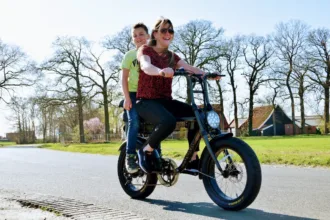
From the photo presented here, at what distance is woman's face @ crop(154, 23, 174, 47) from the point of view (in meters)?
4.66

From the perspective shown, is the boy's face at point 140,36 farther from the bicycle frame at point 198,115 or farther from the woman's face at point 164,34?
the bicycle frame at point 198,115

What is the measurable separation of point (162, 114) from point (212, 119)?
55 centimetres

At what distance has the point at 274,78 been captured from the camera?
171 feet

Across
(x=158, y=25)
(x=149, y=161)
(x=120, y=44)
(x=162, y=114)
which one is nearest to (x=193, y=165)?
(x=149, y=161)

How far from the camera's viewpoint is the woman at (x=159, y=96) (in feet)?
15.0

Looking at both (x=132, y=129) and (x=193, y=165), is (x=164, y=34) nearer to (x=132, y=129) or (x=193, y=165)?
(x=132, y=129)

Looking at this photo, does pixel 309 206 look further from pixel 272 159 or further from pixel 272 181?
pixel 272 159

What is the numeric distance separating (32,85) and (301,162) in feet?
126

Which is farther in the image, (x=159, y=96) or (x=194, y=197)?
(x=194, y=197)

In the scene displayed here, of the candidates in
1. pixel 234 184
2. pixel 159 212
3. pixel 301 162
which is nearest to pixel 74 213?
pixel 159 212

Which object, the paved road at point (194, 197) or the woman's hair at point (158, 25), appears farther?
the woman's hair at point (158, 25)

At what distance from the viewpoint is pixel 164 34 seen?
4.67 m

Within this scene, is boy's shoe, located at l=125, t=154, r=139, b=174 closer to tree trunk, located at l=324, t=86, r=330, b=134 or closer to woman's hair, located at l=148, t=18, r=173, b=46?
woman's hair, located at l=148, t=18, r=173, b=46

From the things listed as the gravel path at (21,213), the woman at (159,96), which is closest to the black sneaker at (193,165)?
the woman at (159,96)
